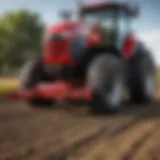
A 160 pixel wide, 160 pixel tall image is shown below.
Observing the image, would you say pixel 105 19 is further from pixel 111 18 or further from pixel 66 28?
pixel 66 28

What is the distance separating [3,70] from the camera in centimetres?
410

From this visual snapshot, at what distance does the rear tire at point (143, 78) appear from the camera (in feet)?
15.5

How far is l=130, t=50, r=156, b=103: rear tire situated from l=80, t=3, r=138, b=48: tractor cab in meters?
0.42

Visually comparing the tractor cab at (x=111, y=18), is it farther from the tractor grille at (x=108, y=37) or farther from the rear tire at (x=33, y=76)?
the rear tire at (x=33, y=76)

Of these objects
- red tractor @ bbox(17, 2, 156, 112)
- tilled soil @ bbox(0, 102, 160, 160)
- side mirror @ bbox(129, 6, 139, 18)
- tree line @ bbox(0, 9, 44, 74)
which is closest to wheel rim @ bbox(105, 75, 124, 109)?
red tractor @ bbox(17, 2, 156, 112)

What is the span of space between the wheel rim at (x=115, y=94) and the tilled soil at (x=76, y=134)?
0.36 ft

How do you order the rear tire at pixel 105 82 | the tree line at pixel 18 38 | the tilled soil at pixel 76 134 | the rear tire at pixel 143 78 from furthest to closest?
the rear tire at pixel 143 78
the tree line at pixel 18 38
the rear tire at pixel 105 82
the tilled soil at pixel 76 134

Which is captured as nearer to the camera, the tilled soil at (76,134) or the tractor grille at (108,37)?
the tilled soil at (76,134)

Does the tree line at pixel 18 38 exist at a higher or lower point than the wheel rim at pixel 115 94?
higher

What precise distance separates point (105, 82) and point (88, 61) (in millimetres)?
420

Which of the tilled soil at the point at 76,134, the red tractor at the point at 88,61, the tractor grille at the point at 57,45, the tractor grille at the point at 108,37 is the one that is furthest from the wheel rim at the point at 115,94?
the tractor grille at the point at 57,45

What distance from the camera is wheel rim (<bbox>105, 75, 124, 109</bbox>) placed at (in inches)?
154

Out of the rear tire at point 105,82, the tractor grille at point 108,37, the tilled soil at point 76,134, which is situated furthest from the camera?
the tractor grille at point 108,37

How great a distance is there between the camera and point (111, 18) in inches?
171
